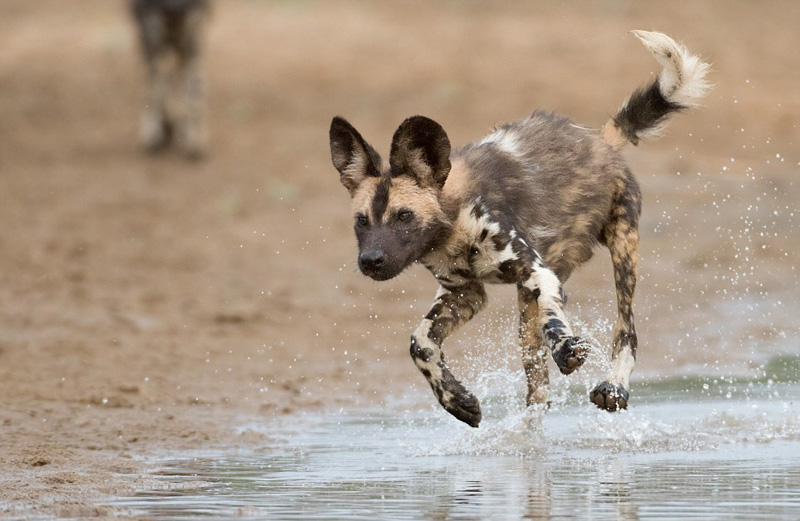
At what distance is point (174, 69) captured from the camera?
1356cm

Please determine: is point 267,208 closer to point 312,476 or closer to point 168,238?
point 168,238

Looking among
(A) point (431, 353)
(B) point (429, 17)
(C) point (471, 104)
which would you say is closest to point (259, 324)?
(A) point (431, 353)

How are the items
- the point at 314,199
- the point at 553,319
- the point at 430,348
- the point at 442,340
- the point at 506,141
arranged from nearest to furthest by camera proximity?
1. the point at 553,319
2. the point at 430,348
3. the point at 442,340
4. the point at 506,141
5. the point at 314,199

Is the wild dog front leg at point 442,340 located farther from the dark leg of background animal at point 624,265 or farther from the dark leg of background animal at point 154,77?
the dark leg of background animal at point 154,77

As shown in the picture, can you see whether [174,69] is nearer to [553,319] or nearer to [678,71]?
[678,71]

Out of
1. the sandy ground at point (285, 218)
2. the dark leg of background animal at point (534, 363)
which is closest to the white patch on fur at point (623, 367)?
the dark leg of background animal at point (534, 363)

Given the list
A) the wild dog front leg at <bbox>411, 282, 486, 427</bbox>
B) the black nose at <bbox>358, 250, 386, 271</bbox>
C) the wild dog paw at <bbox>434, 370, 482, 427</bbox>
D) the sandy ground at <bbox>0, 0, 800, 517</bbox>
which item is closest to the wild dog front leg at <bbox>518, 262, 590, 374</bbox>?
the wild dog front leg at <bbox>411, 282, 486, 427</bbox>

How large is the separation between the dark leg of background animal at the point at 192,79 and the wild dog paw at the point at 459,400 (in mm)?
8317

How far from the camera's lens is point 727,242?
1076 cm

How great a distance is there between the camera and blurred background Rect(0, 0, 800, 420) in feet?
27.0

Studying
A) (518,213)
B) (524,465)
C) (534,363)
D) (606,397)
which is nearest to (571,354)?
(606,397)

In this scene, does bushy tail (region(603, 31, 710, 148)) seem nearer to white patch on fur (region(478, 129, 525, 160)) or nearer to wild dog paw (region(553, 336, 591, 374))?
white patch on fur (region(478, 129, 525, 160))

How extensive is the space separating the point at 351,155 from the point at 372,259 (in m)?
0.59

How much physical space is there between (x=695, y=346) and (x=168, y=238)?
4462 mm
